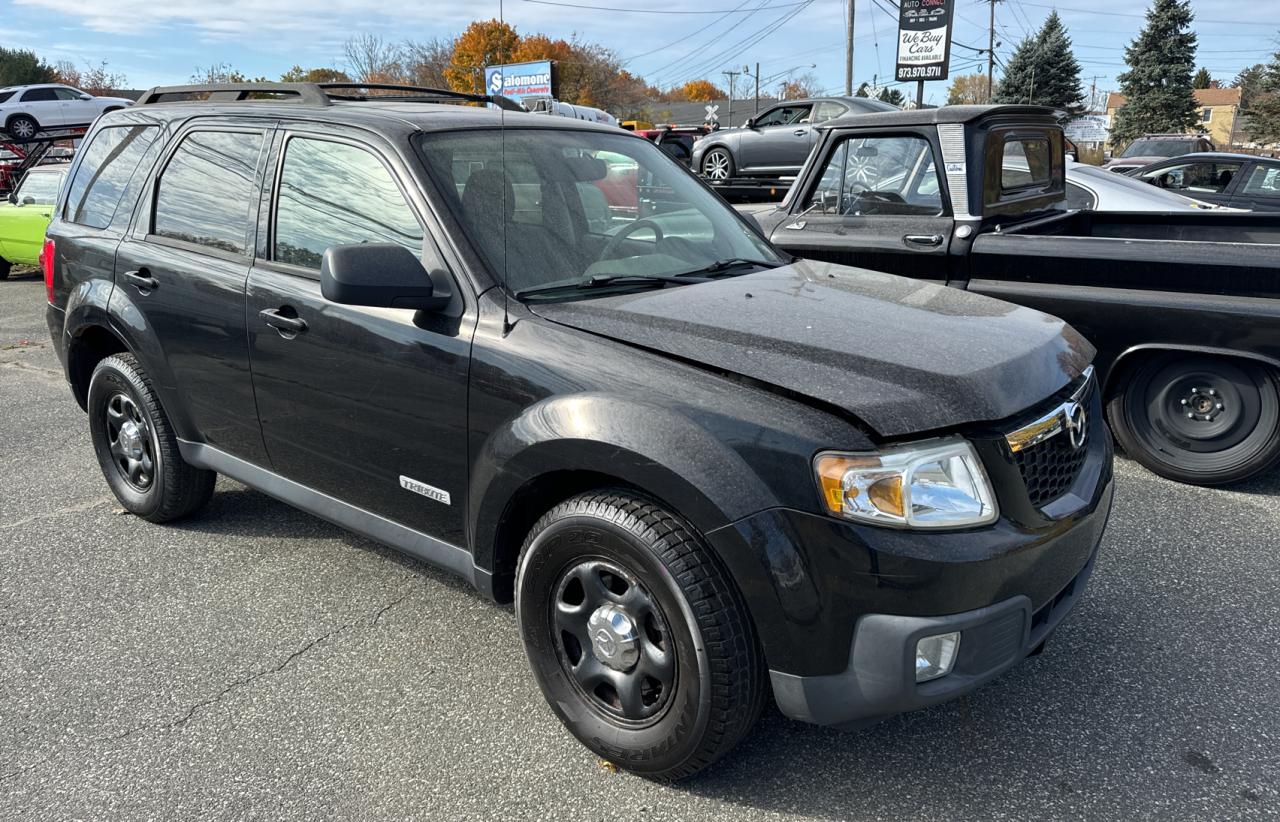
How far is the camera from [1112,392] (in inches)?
190

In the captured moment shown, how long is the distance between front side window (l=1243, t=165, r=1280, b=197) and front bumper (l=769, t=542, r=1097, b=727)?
41.7ft

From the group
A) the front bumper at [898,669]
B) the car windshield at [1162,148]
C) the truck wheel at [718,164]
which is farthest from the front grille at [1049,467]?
the car windshield at [1162,148]

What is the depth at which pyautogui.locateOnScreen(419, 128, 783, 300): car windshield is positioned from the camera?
3.00 metres

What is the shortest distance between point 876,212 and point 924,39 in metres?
21.1

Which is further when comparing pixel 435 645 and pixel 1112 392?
pixel 1112 392

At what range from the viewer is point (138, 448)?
430 cm

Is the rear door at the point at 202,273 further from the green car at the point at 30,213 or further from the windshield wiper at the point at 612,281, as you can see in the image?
the green car at the point at 30,213

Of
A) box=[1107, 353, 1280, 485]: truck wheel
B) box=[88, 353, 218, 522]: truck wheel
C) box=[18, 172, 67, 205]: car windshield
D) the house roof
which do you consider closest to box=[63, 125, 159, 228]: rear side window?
box=[88, 353, 218, 522]: truck wheel

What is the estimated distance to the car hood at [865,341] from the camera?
2328mm

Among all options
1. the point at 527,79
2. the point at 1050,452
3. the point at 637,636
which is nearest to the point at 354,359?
the point at 637,636

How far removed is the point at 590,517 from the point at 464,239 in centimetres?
101

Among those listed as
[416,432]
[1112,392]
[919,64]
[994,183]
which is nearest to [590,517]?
[416,432]

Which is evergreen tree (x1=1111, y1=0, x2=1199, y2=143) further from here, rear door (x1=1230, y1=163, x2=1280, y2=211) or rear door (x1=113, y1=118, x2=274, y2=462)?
rear door (x1=113, y1=118, x2=274, y2=462)

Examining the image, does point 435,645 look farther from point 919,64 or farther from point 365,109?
point 919,64
